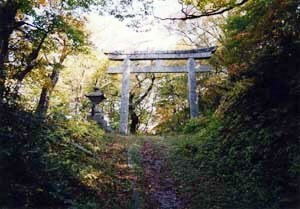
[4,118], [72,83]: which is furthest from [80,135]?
[72,83]

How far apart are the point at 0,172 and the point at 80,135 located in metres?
4.25

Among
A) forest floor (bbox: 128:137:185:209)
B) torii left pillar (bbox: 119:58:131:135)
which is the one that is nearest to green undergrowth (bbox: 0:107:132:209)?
forest floor (bbox: 128:137:185:209)

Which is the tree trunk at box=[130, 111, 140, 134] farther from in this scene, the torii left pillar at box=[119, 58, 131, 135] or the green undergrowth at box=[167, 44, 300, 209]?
the green undergrowth at box=[167, 44, 300, 209]

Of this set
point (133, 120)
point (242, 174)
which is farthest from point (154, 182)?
point (133, 120)

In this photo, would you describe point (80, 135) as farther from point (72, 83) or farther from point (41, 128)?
point (72, 83)

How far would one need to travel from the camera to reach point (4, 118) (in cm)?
627

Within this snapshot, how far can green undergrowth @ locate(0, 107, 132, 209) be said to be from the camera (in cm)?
554

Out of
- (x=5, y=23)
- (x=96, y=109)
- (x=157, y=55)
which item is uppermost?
(x=157, y=55)

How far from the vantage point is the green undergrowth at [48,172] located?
554 cm

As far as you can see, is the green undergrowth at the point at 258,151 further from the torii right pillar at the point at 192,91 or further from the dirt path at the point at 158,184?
the torii right pillar at the point at 192,91

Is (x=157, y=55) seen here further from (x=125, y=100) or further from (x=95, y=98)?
(x=95, y=98)

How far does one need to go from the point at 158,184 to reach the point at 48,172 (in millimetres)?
2540

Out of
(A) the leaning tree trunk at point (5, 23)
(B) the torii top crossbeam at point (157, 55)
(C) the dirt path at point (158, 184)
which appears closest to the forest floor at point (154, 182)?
(C) the dirt path at point (158, 184)

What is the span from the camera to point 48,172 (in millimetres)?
5910
